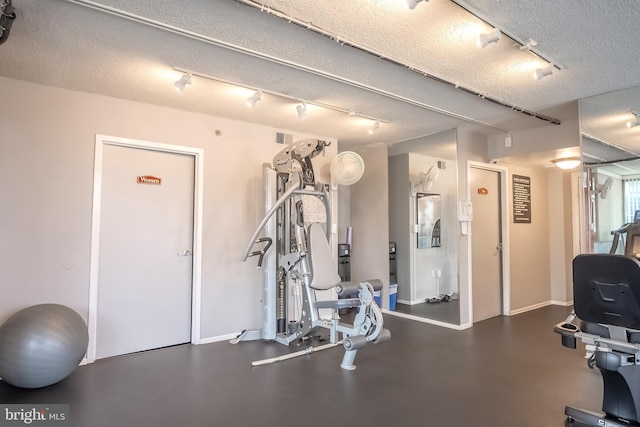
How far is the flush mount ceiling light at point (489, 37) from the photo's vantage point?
2.39 m

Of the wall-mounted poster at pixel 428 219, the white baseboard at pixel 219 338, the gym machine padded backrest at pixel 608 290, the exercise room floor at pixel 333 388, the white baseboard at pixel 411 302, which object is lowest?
the exercise room floor at pixel 333 388

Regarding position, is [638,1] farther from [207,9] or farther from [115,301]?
[115,301]

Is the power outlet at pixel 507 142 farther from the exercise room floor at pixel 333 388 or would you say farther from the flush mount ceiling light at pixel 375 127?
the exercise room floor at pixel 333 388

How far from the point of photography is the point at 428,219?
6.26 meters

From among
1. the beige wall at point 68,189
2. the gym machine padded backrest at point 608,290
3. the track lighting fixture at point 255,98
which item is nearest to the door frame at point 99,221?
the beige wall at point 68,189

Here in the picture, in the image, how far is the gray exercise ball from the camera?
275 centimetres

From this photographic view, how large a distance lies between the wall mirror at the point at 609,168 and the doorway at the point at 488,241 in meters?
1.50

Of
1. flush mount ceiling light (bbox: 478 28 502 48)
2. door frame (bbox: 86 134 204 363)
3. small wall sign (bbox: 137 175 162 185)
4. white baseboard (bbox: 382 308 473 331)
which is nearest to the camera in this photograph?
flush mount ceiling light (bbox: 478 28 502 48)

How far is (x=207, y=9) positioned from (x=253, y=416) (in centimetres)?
265

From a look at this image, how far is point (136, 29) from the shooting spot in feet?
8.11

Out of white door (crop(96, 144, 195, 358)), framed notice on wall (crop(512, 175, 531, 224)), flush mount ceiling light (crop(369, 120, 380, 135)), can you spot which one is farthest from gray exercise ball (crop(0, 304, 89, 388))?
framed notice on wall (crop(512, 175, 531, 224))

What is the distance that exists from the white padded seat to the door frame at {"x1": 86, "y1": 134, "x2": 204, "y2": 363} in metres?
1.36

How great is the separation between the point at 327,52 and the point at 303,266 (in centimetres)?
205

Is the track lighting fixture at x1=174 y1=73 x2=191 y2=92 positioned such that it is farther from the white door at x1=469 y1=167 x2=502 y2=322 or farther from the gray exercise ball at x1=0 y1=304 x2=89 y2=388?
the white door at x1=469 y1=167 x2=502 y2=322
